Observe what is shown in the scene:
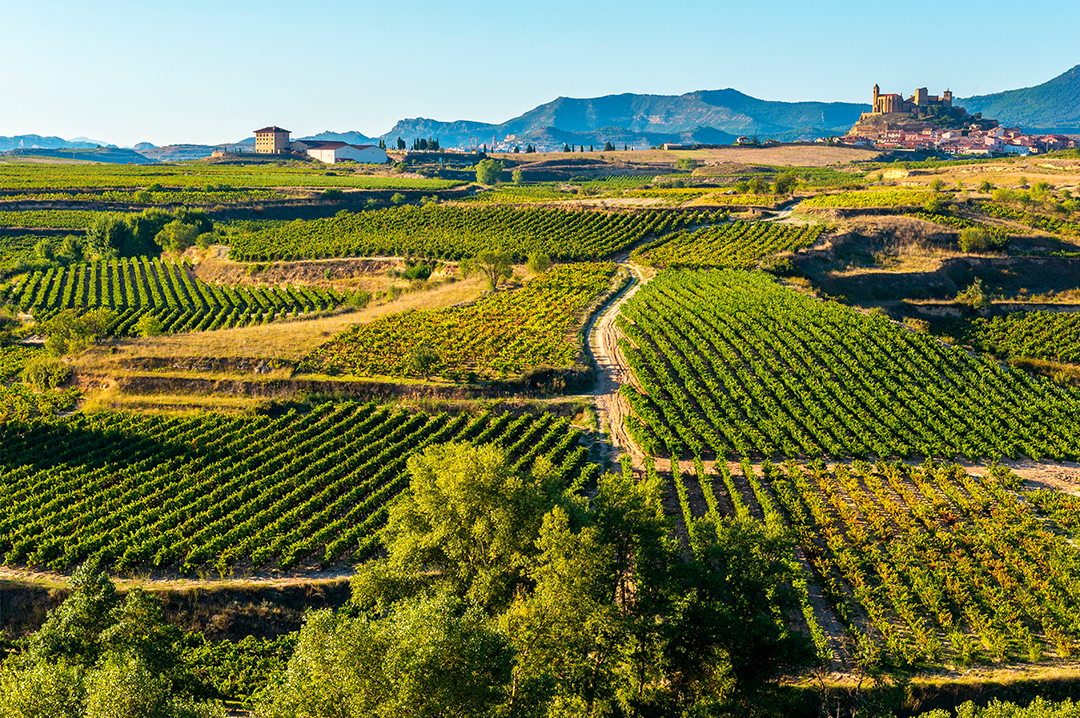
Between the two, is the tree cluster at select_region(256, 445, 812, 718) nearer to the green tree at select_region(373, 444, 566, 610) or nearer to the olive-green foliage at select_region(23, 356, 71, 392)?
the green tree at select_region(373, 444, 566, 610)

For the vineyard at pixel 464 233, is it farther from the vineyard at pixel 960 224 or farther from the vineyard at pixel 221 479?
the vineyard at pixel 221 479

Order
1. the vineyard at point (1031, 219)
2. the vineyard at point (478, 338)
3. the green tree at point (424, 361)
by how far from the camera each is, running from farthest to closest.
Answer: the vineyard at point (1031, 219), the vineyard at point (478, 338), the green tree at point (424, 361)

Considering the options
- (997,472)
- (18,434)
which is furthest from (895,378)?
(18,434)

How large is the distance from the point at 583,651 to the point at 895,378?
40430 mm

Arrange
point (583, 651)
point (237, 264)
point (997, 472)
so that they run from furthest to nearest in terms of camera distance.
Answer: point (237, 264), point (997, 472), point (583, 651)

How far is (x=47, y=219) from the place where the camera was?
422 feet

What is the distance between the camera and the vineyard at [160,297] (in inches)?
3105

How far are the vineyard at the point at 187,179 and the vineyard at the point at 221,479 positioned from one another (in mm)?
123705

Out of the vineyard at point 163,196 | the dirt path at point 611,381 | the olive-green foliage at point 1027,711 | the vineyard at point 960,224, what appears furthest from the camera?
the vineyard at point 163,196

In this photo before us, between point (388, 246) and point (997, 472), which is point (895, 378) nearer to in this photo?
point (997, 472)

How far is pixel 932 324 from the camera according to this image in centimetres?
7025

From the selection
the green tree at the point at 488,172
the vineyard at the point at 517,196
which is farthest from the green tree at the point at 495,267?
the green tree at the point at 488,172

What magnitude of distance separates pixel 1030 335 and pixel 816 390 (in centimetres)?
3334

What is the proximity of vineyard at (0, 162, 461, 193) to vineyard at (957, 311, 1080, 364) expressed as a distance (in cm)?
12248
